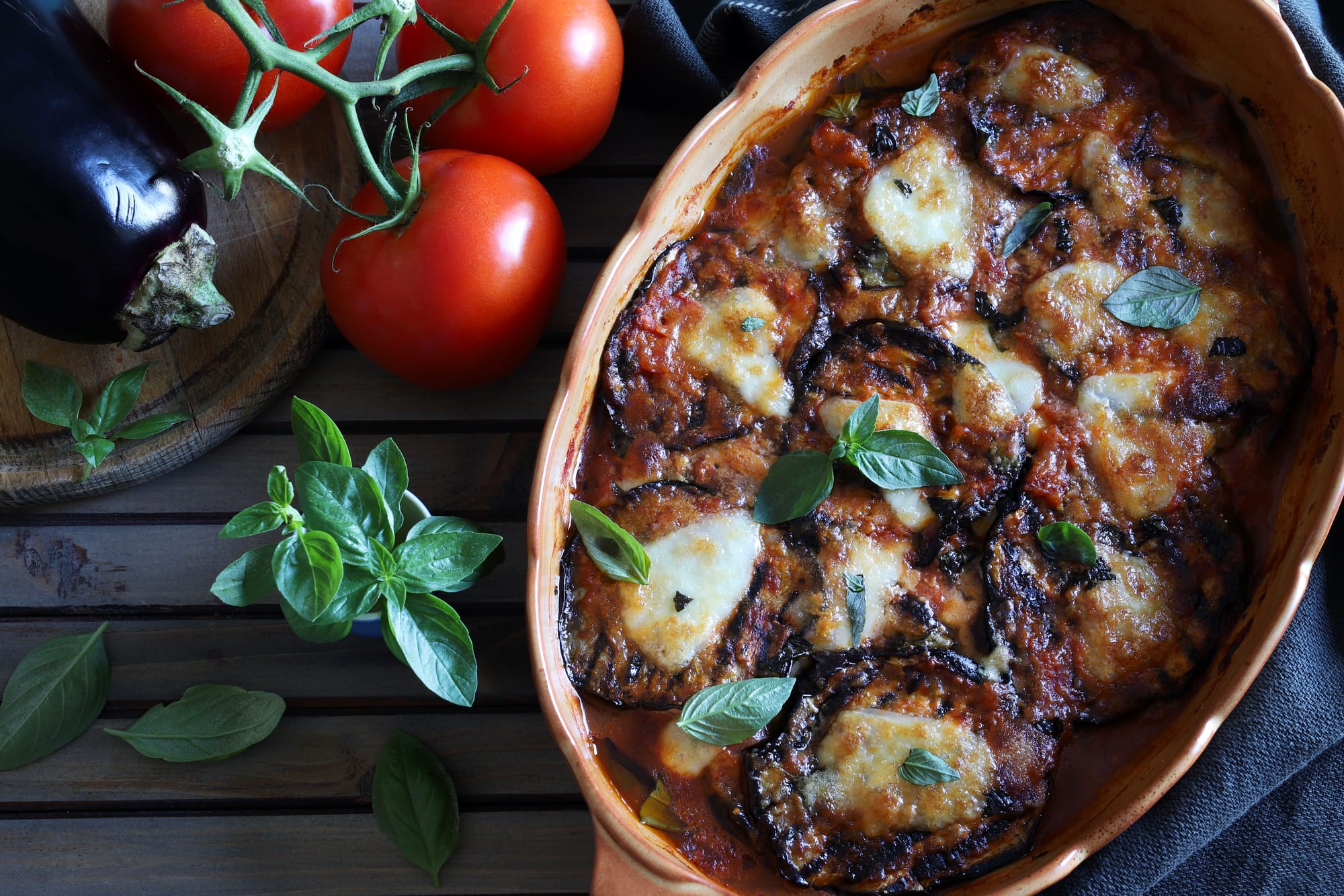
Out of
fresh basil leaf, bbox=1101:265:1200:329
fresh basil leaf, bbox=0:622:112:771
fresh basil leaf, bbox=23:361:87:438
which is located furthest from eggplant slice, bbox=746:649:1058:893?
fresh basil leaf, bbox=23:361:87:438

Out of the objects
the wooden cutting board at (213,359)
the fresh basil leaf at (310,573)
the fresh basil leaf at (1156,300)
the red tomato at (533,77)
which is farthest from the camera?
the wooden cutting board at (213,359)

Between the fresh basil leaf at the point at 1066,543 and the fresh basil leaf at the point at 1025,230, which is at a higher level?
the fresh basil leaf at the point at 1025,230

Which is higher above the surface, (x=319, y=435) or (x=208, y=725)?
(x=319, y=435)

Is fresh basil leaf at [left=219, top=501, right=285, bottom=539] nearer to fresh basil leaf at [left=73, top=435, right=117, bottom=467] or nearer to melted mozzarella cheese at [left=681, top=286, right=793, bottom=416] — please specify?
fresh basil leaf at [left=73, top=435, right=117, bottom=467]

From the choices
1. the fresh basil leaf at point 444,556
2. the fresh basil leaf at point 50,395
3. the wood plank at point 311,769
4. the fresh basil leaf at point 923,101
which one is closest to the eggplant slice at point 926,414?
the fresh basil leaf at point 923,101

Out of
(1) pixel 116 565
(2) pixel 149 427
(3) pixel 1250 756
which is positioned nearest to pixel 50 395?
(2) pixel 149 427

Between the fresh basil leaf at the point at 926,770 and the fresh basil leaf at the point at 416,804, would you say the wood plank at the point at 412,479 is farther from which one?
the fresh basil leaf at the point at 926,770

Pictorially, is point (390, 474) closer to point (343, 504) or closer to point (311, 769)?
point (343, 504)

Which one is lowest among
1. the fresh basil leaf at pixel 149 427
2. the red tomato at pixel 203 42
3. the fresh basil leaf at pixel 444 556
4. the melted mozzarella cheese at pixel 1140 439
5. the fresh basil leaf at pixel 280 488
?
the fresh basil leaf at pixel 149 427
